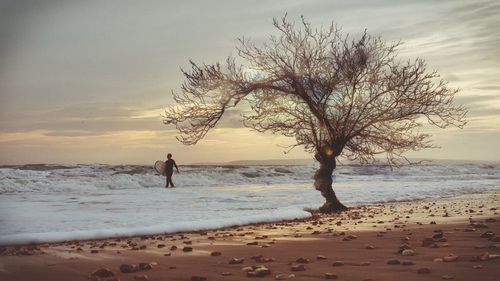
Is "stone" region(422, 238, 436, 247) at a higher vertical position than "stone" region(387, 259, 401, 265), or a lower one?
lower

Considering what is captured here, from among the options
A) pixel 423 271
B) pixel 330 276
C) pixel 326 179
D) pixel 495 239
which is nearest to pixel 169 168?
pixel 326 179

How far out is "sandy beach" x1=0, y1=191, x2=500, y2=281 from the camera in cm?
438

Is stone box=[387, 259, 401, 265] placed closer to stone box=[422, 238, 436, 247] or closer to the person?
stone box=[422, 238, 436, 247]

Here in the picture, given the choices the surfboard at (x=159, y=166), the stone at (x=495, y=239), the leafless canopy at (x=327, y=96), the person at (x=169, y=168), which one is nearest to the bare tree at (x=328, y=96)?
the leafless canopy at (x=327, y=96)

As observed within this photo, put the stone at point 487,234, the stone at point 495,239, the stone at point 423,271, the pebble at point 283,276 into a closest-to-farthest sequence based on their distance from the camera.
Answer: the stone at point 423,271
the pebble at point 283,276
the stone at point 495,239
the stone at point 487,234

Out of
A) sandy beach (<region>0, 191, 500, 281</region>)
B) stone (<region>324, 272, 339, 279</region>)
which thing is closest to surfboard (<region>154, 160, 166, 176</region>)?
sandy beach (<region>0, 191, 500, 281</region>)

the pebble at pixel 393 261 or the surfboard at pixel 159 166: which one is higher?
the surfboard at pixel 159 166

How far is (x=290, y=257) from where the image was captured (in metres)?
5.52

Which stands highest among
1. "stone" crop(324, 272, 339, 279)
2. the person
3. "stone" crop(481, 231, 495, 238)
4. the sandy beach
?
the person

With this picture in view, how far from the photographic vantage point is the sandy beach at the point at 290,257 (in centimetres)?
438

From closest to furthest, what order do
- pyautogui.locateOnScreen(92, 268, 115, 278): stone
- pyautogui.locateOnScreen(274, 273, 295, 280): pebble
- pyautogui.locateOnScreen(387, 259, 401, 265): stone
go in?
pyautogui.locateOnScreen(274, 273, 295, 280): pebble, pyautogui.locateOnScreen(92, 268, 115, 278): stone, pyautogui.locateOnScreen(387, 259, 401, 265): stone

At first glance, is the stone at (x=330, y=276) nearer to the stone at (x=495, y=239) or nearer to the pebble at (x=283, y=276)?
the pebble at (x=283, y=276)

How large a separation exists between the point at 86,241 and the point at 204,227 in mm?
2571

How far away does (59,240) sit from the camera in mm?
8336
